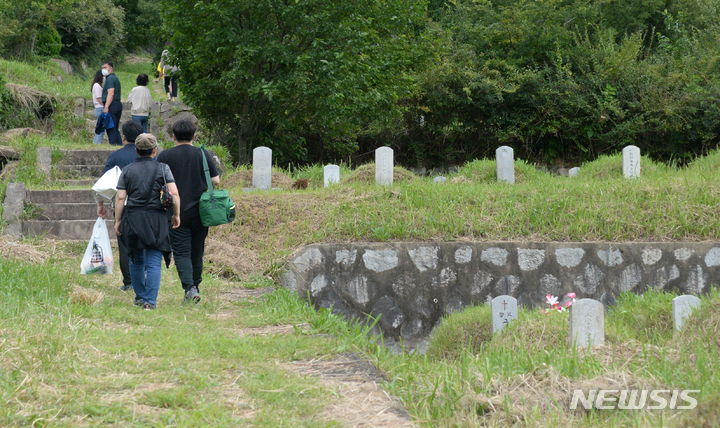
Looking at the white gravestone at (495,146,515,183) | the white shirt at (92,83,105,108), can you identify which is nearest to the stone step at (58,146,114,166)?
the white shirt at (92,83,105,108)

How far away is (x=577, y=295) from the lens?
795 cm

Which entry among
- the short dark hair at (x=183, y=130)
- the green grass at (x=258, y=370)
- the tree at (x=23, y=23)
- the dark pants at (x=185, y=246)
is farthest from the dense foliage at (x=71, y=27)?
the green grass at (x=258, y=370)

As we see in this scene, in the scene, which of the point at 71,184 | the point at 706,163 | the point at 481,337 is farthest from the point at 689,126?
the point at 71,184

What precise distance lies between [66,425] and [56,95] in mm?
14713

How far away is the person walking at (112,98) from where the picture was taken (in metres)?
12.2

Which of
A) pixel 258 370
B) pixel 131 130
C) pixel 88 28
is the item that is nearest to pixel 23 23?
pixel 88 28

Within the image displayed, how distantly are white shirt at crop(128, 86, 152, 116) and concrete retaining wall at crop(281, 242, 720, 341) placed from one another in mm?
6021

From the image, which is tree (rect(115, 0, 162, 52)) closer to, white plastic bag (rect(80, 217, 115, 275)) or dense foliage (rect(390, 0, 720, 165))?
dense foliage (rect(390, 0, 720, 165))

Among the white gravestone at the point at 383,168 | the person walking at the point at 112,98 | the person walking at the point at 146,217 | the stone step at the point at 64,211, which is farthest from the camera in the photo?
the person walking at the point at 112,98

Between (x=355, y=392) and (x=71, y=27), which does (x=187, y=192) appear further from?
(x=71, y=27)

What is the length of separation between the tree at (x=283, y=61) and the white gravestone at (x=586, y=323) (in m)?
7.49

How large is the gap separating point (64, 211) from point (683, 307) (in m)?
8.05

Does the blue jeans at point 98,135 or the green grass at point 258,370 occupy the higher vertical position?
the blue jeans at point 98,135

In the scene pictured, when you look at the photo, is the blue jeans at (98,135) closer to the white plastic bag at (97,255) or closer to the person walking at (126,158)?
the person walking at (126,158)
